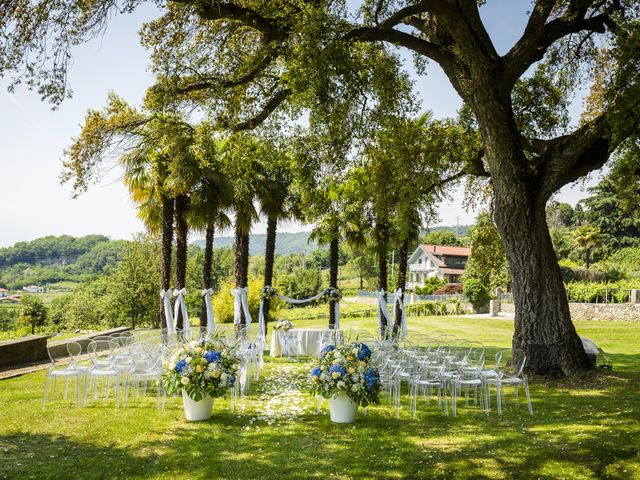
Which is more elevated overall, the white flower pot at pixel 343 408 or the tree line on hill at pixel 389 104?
the tree line on hill at pixel 389 104

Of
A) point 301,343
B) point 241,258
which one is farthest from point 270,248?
point 301,343

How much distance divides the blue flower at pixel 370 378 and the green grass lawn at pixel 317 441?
626 mm

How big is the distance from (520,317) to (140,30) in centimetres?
995

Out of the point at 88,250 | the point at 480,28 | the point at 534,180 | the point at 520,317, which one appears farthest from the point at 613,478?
the point at 88,250

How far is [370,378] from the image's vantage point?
826cm

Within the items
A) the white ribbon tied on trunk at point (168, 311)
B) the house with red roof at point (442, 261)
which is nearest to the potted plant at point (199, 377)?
the white ribbon tied on trunk at point (168, 311)

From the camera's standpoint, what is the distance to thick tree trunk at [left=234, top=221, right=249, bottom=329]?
756 inches

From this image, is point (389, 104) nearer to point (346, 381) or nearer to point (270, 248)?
point (346, 381)

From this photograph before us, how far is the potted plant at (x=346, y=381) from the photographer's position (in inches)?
323

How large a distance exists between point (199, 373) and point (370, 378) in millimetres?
2646

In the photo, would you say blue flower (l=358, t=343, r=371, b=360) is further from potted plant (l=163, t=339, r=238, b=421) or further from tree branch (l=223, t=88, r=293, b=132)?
tree branch (l=223, t=88, r=293, b=132)

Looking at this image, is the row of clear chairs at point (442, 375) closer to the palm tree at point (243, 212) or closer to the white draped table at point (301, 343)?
the white draped table at point (301, 343)

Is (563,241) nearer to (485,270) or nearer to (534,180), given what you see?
A: (485,270)

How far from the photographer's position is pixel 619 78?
1053 cm
